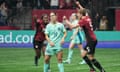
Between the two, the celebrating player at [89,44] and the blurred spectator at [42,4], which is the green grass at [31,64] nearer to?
the celebrating player at [89,44]

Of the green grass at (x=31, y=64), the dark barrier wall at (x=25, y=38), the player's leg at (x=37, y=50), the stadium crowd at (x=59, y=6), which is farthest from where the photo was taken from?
the stadium crowd at (x=59, y=6)

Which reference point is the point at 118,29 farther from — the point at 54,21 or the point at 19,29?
the point at 54,21

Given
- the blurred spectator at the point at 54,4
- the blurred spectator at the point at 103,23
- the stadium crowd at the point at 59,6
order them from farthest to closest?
the blurred spectator at the point at 54,4 → the stadium crowd at the point at 59,6 → the blurred spectator at the point at 103,23

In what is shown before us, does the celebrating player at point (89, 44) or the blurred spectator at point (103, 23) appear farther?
the blurred spectator at point (103, 23)

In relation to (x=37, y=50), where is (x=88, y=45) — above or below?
above

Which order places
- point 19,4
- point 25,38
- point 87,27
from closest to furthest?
point 87,27 → point 25,38 → point 19,4

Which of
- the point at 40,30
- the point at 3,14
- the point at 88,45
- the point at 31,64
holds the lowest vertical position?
the point at 31,64

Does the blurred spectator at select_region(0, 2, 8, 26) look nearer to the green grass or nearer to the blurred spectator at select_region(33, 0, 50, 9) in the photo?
the blurred spectator at select_region(33, 0, 50, 9)

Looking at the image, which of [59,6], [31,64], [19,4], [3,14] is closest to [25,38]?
[3,14]

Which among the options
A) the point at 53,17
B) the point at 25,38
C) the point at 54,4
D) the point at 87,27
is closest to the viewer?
the point at 53,17

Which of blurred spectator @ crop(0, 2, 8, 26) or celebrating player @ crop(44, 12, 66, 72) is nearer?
celebrating player @ crop(44, 12, 66, 72)

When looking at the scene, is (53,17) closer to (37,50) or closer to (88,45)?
(88,45)

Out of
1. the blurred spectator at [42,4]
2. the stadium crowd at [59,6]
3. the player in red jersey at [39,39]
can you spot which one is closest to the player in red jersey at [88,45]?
the player in red jersey at [39,39]

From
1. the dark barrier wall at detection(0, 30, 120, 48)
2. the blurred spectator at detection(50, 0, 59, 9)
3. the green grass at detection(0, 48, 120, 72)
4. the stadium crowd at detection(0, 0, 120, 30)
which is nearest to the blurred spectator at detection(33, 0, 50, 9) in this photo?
the stadium crowd at detection(0, 0, 120, 30)
